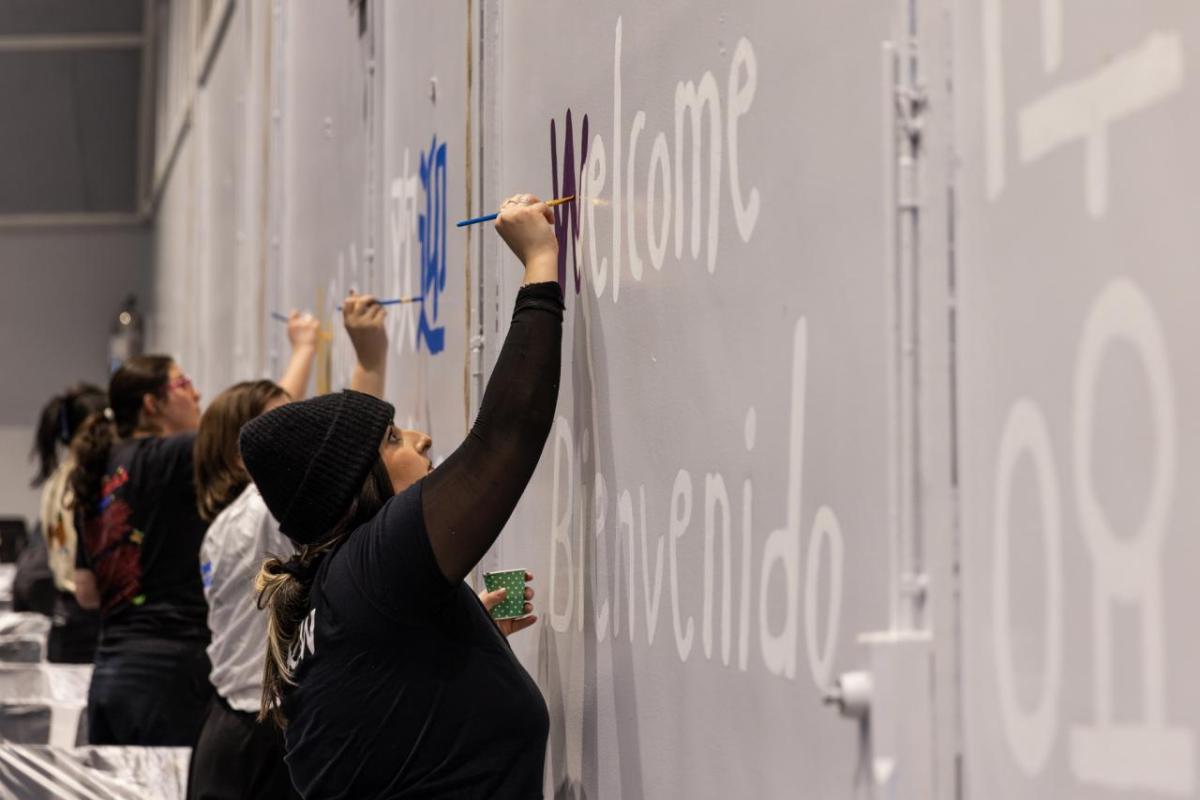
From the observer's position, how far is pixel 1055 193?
33.3 inches

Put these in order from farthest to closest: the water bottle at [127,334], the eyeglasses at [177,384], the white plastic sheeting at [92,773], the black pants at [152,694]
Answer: the water bottle at [127,334] < the eyeglasses at [177,384] < the black pants at [152,694] < the white plastic sheeting at [92,773]

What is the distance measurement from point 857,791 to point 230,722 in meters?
1.79

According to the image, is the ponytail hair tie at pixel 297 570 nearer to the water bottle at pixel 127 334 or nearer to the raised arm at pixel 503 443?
the raised arm at pixel 503 443

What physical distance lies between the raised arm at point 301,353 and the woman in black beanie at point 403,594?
1838 millimetres

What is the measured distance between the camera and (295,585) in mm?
1689

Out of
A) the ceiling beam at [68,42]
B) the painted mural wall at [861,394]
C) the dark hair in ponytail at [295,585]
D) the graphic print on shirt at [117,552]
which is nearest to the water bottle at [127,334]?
the ceiling beam at [68,42]

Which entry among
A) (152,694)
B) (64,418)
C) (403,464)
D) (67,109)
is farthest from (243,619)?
(67,109)

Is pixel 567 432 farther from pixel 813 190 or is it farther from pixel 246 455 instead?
pixel 813 190

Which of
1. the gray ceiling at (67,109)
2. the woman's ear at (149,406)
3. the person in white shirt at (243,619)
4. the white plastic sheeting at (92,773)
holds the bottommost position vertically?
the white plastic sheeting at (92,773)

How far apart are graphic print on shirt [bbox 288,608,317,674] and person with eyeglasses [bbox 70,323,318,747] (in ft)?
5.91

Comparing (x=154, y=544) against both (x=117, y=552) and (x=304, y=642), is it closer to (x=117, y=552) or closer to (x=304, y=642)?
(x=117, y=552)

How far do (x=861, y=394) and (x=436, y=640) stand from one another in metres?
0.68

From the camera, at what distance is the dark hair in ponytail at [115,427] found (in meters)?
3.59

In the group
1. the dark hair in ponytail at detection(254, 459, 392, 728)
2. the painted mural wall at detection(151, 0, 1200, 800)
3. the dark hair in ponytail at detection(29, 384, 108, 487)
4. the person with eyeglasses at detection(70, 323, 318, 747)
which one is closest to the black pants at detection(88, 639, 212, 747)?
the person with eyeglasses at detection(70, 323, 318, 747)
